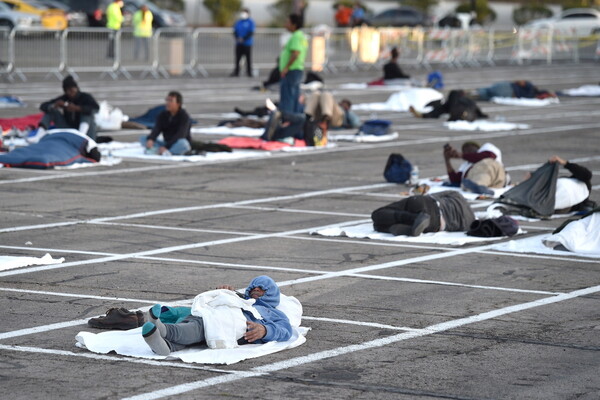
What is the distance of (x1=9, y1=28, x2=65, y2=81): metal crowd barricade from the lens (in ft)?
112

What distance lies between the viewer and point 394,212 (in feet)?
42.2

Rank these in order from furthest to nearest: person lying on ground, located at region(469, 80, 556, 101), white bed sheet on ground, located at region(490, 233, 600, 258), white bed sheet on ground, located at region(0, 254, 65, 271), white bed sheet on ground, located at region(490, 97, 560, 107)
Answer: person lying on ground, located at region(469, 80, 556, 101)
white bed sheet on ground, located at region(490, 97, 560, 107)
white bed sheet on ground, located at region(490, 233, 600, 258)
white bed sheet on ground, located at region(0, 254, 65, 271)

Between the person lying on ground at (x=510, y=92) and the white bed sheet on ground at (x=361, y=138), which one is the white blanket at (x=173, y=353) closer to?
the white bed sheet on ground at (x=361, y=138)

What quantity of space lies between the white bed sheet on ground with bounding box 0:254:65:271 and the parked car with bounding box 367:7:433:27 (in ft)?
182

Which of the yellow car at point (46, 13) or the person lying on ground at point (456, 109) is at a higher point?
the yellow car at point (46, 13)

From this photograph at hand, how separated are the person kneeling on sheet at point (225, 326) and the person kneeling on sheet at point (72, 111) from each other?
11515 mm

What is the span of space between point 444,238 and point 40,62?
81.6 ft

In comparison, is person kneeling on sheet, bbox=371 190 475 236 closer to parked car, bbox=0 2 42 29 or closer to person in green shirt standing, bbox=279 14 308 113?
person in green shirt standing, bbox=279 14 308 113

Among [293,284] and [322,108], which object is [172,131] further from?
[293,284]

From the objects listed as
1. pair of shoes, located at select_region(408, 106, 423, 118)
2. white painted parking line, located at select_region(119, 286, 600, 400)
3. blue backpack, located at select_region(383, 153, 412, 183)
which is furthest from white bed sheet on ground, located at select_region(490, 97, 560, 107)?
white painted parking line, located at select_region(119, 286, 600, 400)

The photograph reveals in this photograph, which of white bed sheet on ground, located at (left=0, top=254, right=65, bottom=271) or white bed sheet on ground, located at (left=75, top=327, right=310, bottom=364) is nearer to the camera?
white bed sheet on ground, located at (left=75, top=327, right=310, bottom=364)

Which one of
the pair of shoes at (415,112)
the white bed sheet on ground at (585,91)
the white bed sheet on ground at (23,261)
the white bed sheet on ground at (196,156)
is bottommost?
the white bed sheet on ground at (585,91)

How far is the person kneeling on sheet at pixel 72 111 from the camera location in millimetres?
19422

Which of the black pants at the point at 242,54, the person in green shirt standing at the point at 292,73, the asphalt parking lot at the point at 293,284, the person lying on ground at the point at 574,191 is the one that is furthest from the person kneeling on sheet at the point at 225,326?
the black pants at the point at 242,54
